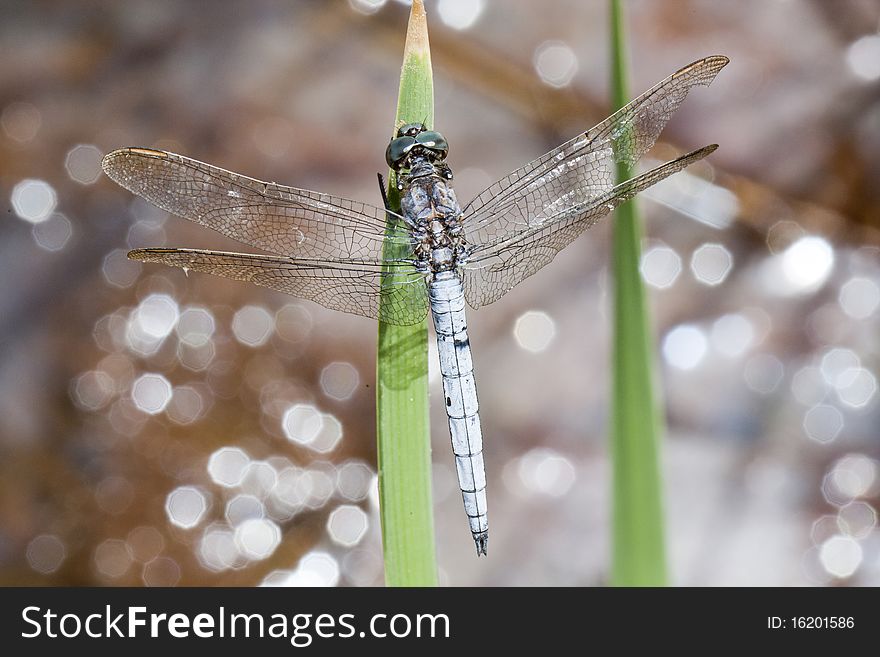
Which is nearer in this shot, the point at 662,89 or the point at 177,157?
the point at 177,157

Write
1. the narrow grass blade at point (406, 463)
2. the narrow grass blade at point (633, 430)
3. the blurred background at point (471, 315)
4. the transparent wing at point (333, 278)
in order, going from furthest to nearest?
the blurred background at point (471, 315)
the transparent wing at point (333, 278)
the narrow grass blade at point (406, 463)
the narrow grass blade at point (633, 430)

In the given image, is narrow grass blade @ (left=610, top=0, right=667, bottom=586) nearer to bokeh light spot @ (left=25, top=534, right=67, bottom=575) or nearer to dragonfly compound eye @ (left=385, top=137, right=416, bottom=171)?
dragonfly compound eye @ (left=385, top=137, right=416, bottom=171)

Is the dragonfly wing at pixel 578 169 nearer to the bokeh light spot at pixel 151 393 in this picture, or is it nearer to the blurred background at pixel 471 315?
the blurred background at pixel 471 315

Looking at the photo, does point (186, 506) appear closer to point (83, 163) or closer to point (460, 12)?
point (83, 163)

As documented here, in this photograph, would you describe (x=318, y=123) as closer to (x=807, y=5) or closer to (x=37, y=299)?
(x=37, y=299)

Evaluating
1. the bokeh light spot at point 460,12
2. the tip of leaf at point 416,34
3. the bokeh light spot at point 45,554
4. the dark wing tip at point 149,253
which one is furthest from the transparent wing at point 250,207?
the bokeh light spot at point 460,12

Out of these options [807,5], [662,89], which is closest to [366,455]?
[662,89]
